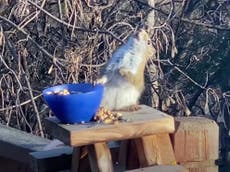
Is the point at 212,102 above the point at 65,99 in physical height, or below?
below

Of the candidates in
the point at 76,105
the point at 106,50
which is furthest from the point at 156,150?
the point at 106,50

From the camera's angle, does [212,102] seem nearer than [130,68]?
No

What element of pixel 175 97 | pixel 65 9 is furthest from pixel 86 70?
pixel 175 97

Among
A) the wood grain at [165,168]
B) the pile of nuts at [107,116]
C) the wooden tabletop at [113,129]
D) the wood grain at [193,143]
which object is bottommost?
the wood grain at [165,168]

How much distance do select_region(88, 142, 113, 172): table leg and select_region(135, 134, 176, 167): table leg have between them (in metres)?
0.10

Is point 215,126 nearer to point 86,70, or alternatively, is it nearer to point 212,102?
point 86,70

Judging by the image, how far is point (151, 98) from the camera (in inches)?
196

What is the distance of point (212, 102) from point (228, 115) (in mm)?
272

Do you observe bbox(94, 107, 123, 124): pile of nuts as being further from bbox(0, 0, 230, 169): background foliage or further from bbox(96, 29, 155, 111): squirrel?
bbox(0, 0, 230, 169): background foliage

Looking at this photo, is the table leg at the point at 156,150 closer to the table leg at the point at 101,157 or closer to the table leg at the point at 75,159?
the table leg at the point at 101,157

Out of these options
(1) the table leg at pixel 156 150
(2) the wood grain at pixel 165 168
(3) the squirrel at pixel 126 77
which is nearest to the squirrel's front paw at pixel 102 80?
(3) the squirrel at pixel 126 77

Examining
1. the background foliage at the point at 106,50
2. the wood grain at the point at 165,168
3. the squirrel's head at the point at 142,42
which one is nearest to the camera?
the wood grain at the point at 165,168

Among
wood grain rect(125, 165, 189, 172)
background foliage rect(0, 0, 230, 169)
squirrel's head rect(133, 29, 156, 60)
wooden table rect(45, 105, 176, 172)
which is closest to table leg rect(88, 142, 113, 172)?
wooden table rect(45, 105, 176, 172)

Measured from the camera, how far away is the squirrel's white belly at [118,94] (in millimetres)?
2201
